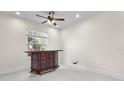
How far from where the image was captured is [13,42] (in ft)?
14.1

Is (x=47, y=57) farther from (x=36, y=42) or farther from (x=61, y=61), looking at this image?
(x=61, y=61)

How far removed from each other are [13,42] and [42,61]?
69.5 inches

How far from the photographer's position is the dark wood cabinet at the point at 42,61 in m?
3.88

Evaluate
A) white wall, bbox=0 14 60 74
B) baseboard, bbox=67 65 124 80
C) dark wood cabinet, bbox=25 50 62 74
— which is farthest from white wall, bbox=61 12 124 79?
white wall, bbox=0 14 60 74

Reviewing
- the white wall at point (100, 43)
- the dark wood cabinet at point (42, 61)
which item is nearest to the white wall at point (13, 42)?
the dark wood cabinet at point (42, 61)

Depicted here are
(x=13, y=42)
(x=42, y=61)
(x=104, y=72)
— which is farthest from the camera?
(x=13, y=42)

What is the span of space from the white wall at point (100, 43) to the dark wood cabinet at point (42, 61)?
1.67 meters

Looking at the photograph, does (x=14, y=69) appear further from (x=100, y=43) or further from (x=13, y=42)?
(x=100, y=43)

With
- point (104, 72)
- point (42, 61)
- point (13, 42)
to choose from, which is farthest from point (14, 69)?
point (104, 72)

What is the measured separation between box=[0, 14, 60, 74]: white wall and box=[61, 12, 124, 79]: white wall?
2.71 meters

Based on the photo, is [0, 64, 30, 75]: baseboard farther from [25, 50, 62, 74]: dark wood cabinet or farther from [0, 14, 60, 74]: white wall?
[25, 50, 62, 74]: dark wood cabinet
